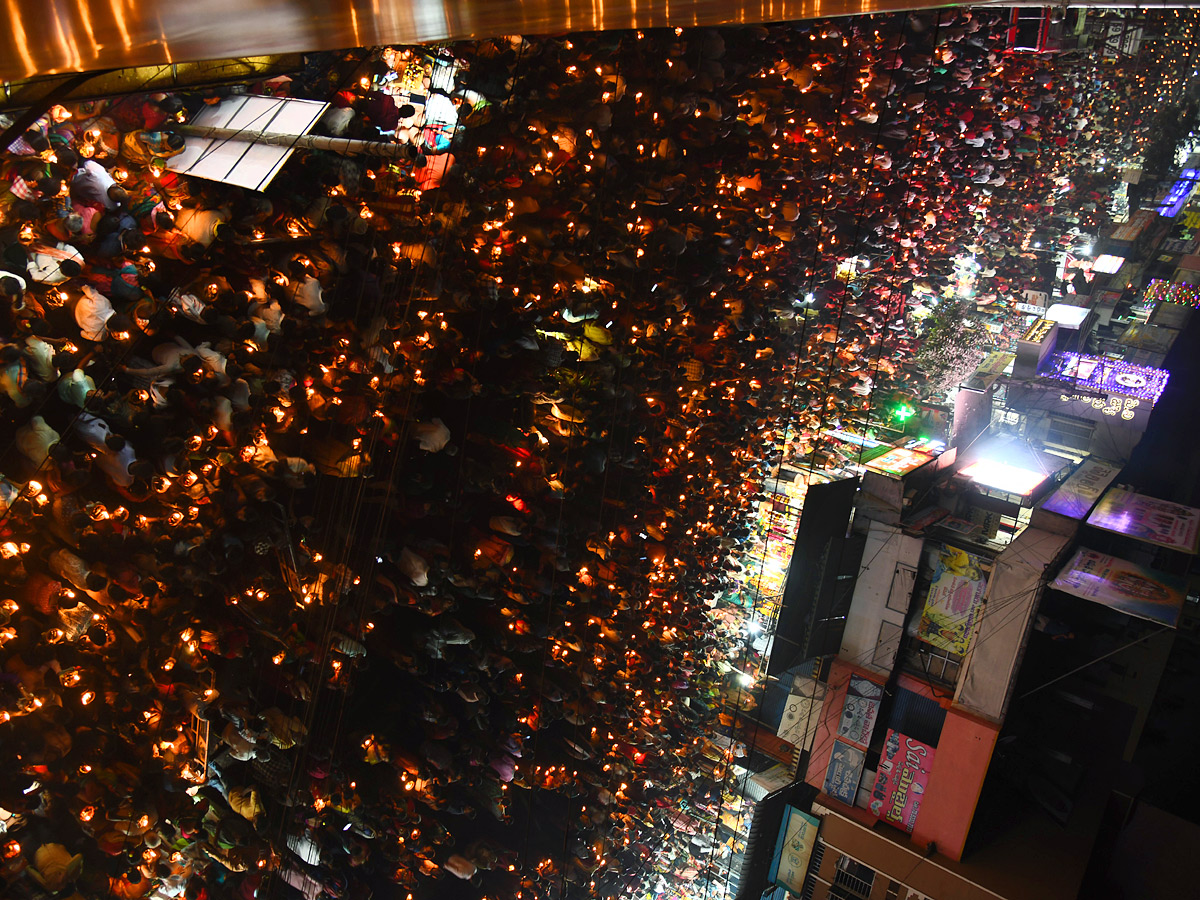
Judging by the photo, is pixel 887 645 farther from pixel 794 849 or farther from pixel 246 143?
pixel 246 143

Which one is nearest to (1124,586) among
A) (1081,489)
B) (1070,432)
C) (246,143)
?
(1081,489)

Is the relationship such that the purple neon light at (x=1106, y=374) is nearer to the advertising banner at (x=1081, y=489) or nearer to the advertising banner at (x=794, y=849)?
the advertising banner at (x=1081, y=489)

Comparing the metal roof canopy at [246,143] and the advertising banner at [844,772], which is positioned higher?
the metal roof canopy at [246,143]

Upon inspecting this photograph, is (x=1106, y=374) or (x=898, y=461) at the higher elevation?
(x=1106, y=374)

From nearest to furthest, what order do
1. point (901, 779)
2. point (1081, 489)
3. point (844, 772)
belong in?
point (1081, 489) → point (901, 779) → point (844, 772)

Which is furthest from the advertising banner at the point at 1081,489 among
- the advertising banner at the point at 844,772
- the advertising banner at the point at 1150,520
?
the advertising banner at the point at 844,772

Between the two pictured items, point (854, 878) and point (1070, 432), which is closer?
point (854, 878)
